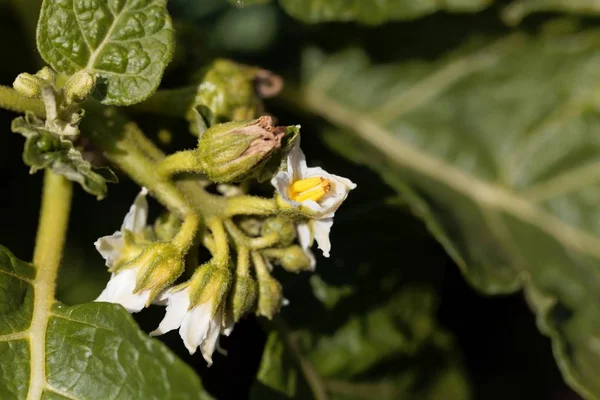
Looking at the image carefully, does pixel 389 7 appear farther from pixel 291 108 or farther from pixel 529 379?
pixel 529 379

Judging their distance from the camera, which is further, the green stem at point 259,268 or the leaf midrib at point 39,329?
the green stem at point 259,268

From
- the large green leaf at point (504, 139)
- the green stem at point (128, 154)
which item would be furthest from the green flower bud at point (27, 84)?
the large green leaf at point (504, 139)

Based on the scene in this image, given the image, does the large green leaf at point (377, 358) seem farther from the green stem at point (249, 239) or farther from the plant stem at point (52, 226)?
the plant stem at point (52, 226)

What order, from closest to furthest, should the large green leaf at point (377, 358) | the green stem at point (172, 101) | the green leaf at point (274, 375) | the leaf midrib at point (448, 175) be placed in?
the green stem at point (172, 101), the green leaf at point (274, 375), the large green leaf at point (377, 358), the leaf midrib at point (448, 175)

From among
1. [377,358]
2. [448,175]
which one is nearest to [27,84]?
[377,358]

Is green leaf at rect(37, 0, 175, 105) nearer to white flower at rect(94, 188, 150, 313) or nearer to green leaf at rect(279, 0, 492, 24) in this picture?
white flower at rect(94, 188, 150, 313)

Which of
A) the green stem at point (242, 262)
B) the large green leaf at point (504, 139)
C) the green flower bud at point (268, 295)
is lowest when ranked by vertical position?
the large green leaf at point (504, 139)

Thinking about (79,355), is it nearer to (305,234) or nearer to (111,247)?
(111,247)
